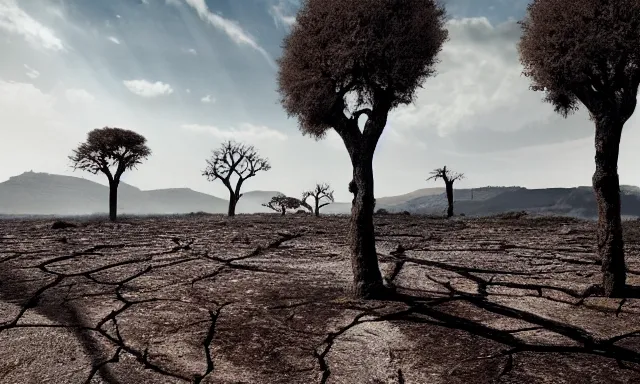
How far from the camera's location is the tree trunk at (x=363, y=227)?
6.77 meters

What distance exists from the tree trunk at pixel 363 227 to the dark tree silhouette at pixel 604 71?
3.53 meters

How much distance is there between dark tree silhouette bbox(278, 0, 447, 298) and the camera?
22.0ft

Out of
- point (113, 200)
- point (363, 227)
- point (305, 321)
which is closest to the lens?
point (305, 321)

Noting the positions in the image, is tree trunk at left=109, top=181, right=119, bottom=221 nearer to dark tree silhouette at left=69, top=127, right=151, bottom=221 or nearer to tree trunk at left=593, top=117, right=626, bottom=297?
dark tree silhouette at left=69, top=127, right=151, bottom=221

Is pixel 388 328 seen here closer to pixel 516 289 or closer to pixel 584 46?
pixel 516 289

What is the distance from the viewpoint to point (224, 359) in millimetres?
4430

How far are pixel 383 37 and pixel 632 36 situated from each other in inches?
144

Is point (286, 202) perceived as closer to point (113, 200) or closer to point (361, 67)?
point (113, 200)

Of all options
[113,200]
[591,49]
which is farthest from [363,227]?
[113,200]

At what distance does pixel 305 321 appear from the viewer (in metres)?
5.48

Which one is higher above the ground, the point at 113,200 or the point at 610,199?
the point at 113,200

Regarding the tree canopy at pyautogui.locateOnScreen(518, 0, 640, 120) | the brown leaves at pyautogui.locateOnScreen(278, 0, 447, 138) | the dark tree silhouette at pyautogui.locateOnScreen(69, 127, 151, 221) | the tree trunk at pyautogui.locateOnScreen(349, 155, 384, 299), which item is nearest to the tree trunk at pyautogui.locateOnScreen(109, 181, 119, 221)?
the dark tree silhouette at pyautogui.locateOnScreen(69, 127, 151, 221)

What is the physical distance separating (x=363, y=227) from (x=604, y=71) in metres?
4.53

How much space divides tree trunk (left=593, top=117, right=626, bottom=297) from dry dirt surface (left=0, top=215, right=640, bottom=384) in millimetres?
375
